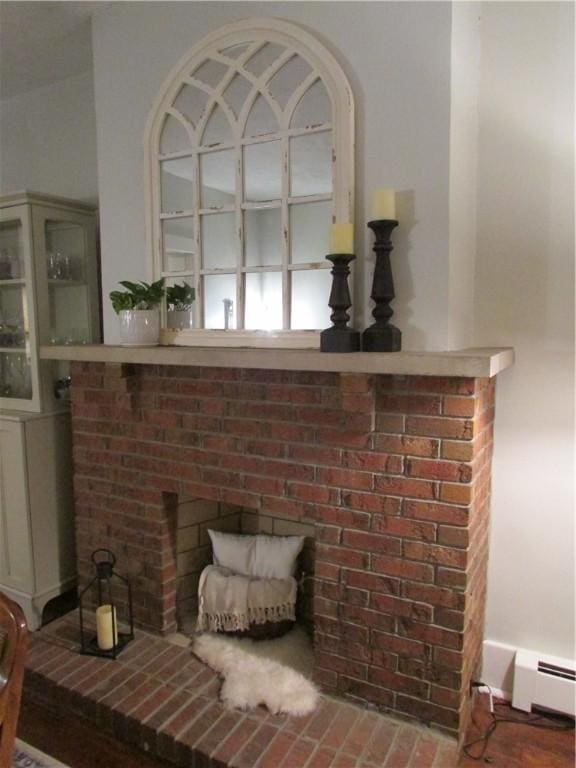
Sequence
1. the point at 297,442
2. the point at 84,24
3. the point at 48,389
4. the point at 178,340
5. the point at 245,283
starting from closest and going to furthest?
1. the point at 297,442
2. the point at 245,283
3. the point at 178,340
4. the point at 84,24
5. the point at 48,389

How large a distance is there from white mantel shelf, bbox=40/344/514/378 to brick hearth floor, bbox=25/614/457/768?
3.83 feet

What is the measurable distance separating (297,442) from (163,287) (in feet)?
2.66

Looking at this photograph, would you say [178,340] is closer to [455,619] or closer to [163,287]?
[163,287]

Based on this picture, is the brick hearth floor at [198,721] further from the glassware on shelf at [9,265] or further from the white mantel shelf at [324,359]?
the glassware on shelf at [9,265]

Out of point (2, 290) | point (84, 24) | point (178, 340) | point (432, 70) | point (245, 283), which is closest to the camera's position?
point (432, 70)

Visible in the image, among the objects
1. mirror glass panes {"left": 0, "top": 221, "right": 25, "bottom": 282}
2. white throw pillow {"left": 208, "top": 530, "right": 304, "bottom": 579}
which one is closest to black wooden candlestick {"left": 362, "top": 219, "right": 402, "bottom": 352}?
white throw pillow {"left": 208, "top": 530, "right": 304, "bottom": 579}

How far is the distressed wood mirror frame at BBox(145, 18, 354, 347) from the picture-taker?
1.73 m

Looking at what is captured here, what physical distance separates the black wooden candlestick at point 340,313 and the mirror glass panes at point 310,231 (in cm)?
16

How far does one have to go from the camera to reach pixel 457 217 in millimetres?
1643

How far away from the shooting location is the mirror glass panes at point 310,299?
1779mm

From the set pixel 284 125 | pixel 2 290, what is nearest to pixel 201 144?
pixel 284 125

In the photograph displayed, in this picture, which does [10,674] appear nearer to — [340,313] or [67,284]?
[340,313]

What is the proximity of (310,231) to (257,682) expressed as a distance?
1.62 metres

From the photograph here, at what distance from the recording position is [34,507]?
2361 millimetres
